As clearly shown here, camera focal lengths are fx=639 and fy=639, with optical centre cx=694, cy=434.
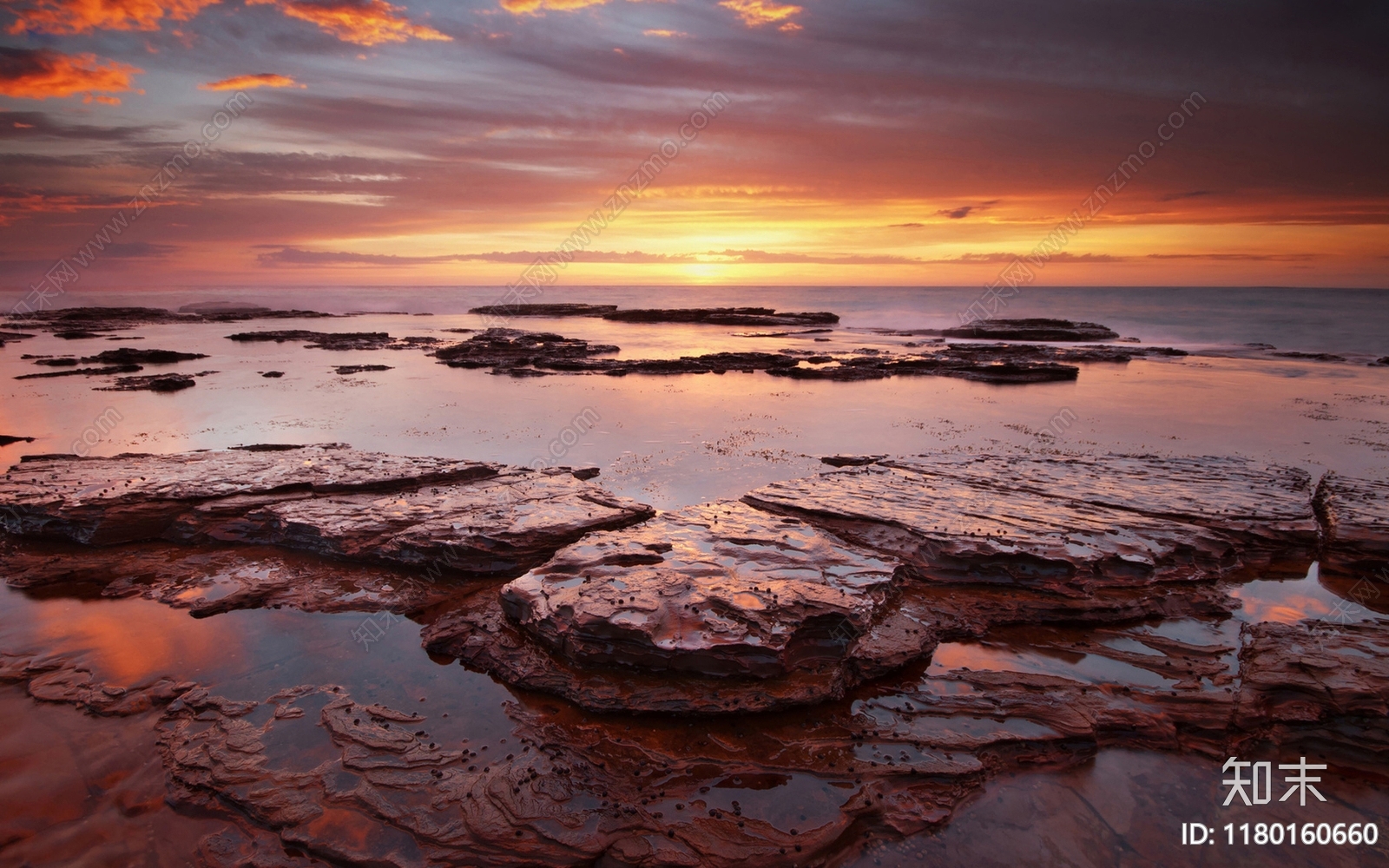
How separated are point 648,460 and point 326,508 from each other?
6559 mm

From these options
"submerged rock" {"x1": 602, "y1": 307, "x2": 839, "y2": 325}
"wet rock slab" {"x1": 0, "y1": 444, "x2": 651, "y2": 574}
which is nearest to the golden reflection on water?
"wet rock slab" {"x1": 0, "y1": 444, "x2": 651, "y2": 574}

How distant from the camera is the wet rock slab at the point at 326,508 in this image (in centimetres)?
921

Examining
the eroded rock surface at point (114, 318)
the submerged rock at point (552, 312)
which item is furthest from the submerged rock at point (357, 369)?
the submerged rock at point (552, 312)

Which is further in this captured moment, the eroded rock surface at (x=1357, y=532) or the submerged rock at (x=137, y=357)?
the submerged rock at (x=137, y=357)

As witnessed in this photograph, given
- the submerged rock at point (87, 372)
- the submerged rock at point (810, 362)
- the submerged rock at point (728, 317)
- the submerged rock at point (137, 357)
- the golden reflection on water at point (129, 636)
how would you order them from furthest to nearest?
the submerged rock at point (728, 317) < the submerged rock at point (137, 357) < the submerged rock at point (810, 362) < the submerged rock at point (87, 372) < the golden reflection on water at point (129, 636)

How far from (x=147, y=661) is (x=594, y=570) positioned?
489cm

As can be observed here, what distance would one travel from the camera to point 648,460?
14.6 metres

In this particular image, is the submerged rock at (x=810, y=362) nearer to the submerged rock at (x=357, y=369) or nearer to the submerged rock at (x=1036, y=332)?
the submerged rock at (x=357, y=369)

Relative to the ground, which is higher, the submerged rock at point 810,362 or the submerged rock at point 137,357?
the submerged rock at point 137,357

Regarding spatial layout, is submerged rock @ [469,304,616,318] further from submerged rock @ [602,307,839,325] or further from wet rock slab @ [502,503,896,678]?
wet rock slab @ [502,503,896,678]

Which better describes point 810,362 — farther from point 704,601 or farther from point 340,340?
point 340,340

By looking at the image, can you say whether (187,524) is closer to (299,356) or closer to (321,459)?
(321,459)

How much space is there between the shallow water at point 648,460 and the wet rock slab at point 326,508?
4.94 ft

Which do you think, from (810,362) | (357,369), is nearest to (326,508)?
(357,369)
